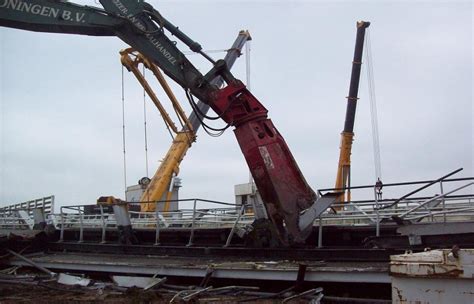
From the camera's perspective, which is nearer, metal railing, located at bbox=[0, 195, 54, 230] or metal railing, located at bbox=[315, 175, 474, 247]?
metal railing, located at bbox=[315, 175, 474, 247]

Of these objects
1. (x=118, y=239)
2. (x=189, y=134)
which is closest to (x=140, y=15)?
(x=118, y=239)

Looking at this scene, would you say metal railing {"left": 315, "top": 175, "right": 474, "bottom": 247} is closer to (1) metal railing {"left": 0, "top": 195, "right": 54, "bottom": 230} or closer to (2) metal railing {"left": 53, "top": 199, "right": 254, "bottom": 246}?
(2) metal railing {"left": 53, "top": 199, "right": 254, "bottom": 246}

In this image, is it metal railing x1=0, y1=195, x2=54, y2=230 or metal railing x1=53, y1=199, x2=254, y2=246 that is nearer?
metal railing x1=53, y1=199, x2=254, y2=246

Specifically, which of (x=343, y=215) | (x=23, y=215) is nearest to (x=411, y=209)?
(x=343, y=215)

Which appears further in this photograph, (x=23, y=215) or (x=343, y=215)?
(x=23, y=215)

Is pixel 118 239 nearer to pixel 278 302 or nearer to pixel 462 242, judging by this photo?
pixel 278 302

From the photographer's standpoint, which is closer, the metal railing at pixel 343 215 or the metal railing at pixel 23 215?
the metal railing at pixel 343 215

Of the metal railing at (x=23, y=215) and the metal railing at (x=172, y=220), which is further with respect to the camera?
the metal railing at (x=23, y=215)

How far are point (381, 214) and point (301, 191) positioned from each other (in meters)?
1.77

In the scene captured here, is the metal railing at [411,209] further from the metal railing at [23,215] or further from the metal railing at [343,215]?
the metal railing at [23,215]

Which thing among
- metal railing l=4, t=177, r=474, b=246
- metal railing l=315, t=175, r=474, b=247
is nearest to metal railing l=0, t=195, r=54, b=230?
metal railing l=4, t=177, r=474, b=246

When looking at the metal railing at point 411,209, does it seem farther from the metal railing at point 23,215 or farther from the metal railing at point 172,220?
the metal railing at point 23,215

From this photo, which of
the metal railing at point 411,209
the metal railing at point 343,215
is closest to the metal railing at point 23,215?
the metal railing at point 343,215

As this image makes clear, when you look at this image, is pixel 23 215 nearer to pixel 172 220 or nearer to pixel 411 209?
pixel 172 220
